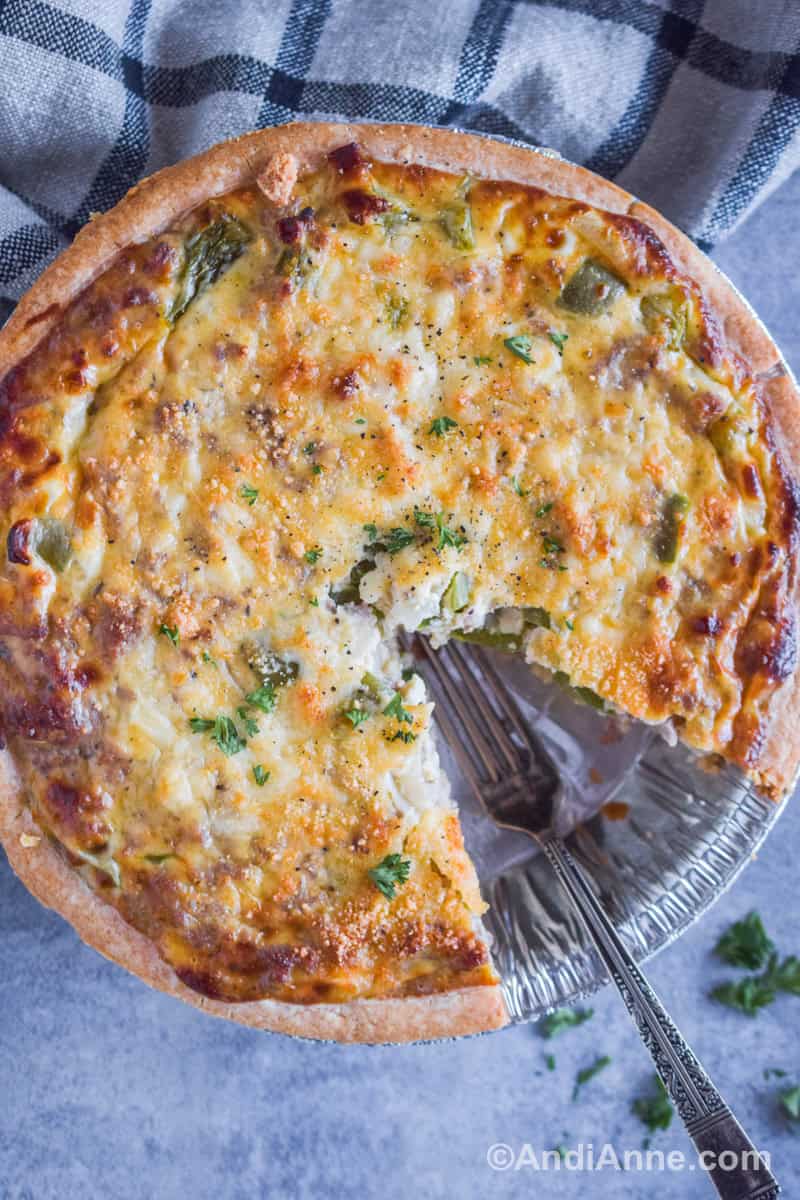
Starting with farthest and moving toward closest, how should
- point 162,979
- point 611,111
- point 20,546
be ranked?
point 611,111 < point 162,979 < point 20,546

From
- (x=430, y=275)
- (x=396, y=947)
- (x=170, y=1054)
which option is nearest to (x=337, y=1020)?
(x=396, y=947)

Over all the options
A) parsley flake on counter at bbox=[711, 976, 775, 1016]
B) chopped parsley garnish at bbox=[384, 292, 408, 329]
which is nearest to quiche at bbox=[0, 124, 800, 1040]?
chopped parsley garnish at bbox=[384, 292, 408, 329]

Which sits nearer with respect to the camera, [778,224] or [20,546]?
[20,546]

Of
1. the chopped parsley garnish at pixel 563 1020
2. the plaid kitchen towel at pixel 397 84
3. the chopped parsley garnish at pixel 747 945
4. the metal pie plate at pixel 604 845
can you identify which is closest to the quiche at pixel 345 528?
the metal pie plate at pixel 604 845

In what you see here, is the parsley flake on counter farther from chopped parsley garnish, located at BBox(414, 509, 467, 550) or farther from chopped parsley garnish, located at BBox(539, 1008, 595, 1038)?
chopped parsley garnish, located at BBox(414, 509, 467, 550)

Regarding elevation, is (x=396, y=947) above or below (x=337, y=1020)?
above

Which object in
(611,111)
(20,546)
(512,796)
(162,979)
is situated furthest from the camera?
(611,111)

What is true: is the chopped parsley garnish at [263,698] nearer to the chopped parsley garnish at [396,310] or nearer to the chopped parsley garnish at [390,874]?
the chopped parsley garnish at [390,874]

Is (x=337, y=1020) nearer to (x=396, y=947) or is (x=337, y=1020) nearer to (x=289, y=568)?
(x=396, y=947)
